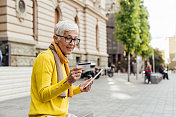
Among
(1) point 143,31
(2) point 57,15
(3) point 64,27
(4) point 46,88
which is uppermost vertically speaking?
(2) point 57,15

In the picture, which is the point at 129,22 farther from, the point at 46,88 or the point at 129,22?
the point at 46,88

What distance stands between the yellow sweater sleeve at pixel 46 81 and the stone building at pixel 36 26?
11589 millimetres

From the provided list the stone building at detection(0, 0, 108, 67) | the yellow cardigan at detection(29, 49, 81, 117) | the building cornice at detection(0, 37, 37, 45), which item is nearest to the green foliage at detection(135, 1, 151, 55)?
the stone building at detection(0, 0, 108, 67)

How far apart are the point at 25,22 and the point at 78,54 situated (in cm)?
915

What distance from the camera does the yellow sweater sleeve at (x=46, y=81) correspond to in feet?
6.50

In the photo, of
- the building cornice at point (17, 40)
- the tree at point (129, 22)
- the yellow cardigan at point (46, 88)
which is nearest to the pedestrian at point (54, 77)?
the yellow cardigan at point (46, 88)

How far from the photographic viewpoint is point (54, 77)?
2.19m

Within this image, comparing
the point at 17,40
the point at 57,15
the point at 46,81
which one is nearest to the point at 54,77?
the point at 46,81

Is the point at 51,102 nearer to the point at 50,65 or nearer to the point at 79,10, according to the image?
the point at 50,65

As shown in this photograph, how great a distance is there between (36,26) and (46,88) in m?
15.4

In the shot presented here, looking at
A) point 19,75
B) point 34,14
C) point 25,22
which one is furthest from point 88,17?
point 19,75

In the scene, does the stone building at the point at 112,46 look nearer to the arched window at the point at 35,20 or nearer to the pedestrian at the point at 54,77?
the arched window at the point at 35,20

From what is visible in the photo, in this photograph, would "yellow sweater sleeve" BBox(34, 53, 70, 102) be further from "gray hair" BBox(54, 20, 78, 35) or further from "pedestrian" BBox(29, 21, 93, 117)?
"gray hair" BBox(54, 20, 78, 35)

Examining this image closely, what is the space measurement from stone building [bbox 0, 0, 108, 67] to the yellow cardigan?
11.5 m
